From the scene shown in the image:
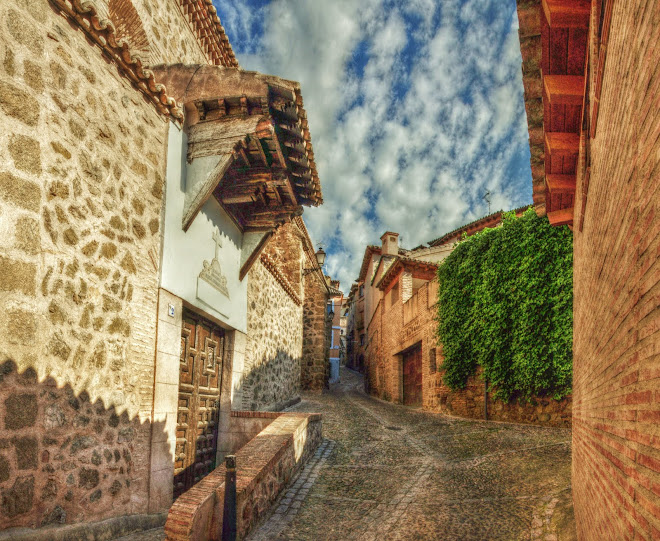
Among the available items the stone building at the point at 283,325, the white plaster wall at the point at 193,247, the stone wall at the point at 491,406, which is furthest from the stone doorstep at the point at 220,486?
the stone wall at the point at 491,406

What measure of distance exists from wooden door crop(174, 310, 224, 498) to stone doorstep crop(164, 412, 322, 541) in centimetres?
103

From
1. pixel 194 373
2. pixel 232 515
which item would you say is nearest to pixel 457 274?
pixel 194 373

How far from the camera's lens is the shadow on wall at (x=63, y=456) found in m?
3.32

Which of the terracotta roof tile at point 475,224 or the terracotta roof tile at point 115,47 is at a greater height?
the terracotta roof tile at point 475,224

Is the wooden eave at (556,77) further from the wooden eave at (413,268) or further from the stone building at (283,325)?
the wooden eave at (413,268)

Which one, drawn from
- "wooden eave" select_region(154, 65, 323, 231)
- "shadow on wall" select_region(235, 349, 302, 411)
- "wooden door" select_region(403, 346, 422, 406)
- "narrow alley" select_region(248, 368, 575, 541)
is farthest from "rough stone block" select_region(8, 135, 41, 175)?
"wooden door" select_region(403, 346, 422, 406)

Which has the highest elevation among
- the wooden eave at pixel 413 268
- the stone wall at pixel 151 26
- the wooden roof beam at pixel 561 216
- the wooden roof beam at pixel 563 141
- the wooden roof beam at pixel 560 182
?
the stone wall at pixel 151 26

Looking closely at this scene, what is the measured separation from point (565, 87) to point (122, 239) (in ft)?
14.1

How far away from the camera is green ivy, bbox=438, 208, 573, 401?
9.88m

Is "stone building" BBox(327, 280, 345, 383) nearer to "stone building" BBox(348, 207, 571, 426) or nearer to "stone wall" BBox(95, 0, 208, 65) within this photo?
"stone building" BBox(348, 207, 571, 426)

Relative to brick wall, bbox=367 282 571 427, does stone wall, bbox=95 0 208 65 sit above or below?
above

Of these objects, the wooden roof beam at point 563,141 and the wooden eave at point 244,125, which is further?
the wooden eave at point 244,125

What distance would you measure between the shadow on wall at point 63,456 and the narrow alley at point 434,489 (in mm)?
1370

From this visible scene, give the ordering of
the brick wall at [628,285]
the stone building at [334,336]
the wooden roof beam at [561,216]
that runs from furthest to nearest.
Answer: the stone building at [334,336], the wooden roof beam at [561,216], the brick wall at [628,285]
